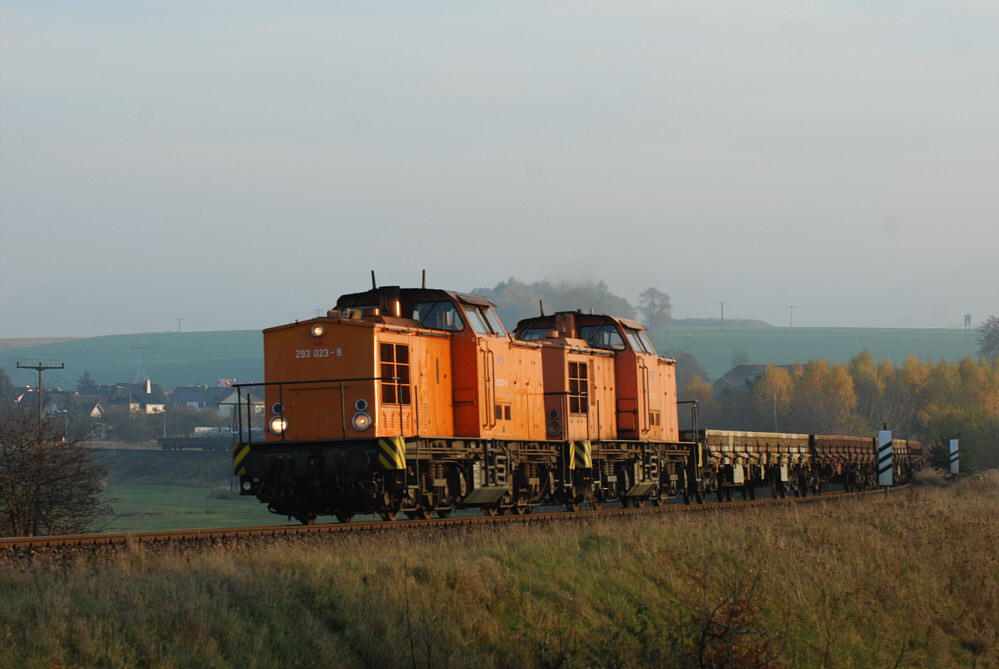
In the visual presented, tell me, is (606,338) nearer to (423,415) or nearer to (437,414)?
(437,414)

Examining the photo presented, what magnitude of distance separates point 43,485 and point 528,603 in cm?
2754

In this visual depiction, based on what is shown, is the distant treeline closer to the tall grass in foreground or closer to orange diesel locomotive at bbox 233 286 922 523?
orange diesel locomotive at bbox 233 286 922 523

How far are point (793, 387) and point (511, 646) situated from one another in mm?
105585

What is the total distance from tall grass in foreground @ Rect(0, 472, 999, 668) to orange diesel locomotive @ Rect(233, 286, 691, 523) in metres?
2.53

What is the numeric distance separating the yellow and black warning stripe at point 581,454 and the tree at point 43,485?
19386 mm

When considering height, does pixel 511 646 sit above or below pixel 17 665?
below

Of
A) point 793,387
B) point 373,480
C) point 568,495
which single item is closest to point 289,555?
point 373,480

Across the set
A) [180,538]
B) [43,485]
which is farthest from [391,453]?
[43,485]

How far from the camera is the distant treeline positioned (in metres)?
99.2

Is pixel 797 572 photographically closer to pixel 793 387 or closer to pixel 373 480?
pixel 373 480

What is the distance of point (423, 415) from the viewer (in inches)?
714

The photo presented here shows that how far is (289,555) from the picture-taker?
39.3 ft

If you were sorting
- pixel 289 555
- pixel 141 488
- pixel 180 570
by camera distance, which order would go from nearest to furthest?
1. pixel 180 570
2. pixel 289 555
3. pixel 141 488

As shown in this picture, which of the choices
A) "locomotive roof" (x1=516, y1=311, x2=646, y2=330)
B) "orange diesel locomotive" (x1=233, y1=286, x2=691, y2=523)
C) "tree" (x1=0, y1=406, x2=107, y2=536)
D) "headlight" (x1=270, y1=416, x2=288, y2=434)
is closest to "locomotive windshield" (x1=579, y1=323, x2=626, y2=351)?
"locomotive roof" (x1=516, y1=311, x2=646, y2=330)
